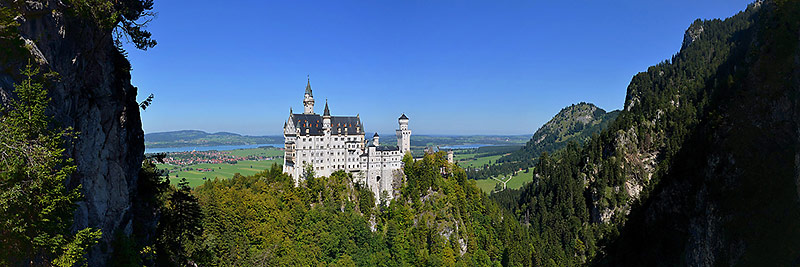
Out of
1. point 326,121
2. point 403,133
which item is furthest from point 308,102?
point 403,133

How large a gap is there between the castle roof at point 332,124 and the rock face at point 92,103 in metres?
48.9

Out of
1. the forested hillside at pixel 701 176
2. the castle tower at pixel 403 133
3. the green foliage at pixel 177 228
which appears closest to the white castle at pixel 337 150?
the castle tower at pixel 403 133

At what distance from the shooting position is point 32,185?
1608 cm

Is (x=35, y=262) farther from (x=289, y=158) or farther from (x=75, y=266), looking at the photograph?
(x=289, y=158)

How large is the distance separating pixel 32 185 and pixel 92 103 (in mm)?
8778

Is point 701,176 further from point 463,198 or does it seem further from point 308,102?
point 308,102

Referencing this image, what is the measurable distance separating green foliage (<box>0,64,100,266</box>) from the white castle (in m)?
60.5

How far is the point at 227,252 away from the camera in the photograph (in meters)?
51.7

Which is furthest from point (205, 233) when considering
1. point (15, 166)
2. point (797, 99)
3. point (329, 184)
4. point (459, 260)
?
point (797, 99)

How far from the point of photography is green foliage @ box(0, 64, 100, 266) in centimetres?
A: 1553

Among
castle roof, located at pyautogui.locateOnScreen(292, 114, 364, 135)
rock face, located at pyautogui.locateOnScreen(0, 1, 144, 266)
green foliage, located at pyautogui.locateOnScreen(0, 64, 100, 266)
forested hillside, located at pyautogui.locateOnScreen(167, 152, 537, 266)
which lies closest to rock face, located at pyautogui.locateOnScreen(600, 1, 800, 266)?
forested hillside, located at pyautogui.locateOnScreen(167, 152, 537, 266)

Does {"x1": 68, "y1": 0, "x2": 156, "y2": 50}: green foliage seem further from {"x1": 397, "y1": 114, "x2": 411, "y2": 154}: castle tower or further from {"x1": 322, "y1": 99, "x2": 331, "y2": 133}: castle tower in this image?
{"x1": 397, "y1": 114, "x2": 411, "y2": 154}: castle tower

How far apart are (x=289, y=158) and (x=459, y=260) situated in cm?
4108

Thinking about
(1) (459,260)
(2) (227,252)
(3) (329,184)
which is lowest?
(1) (459,260)
